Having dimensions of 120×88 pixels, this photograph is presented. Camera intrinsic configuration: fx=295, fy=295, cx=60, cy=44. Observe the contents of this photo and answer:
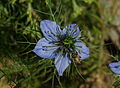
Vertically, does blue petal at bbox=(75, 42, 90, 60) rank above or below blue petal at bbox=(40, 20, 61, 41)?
below

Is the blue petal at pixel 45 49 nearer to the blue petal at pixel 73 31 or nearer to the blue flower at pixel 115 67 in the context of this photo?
the blue petal at pixel 73 31

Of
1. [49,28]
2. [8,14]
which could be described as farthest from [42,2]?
[49,28]

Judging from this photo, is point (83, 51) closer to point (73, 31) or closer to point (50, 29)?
point (73, 31)

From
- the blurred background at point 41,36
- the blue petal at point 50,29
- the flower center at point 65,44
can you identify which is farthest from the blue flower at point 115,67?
the blue petal at point 50,29

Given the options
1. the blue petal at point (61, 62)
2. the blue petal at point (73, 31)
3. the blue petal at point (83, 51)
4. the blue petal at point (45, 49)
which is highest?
the blue petal at point (73, 31)

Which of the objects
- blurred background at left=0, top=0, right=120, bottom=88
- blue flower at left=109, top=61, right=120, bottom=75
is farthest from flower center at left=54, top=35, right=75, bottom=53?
blue flower at left=109, top=61, right=120, bottom=75

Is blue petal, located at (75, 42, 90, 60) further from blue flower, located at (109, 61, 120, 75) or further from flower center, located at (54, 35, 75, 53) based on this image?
blue flower, located at (109, 61, 120, 75)

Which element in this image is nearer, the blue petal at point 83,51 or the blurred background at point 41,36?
the blue petal at point 83,51
